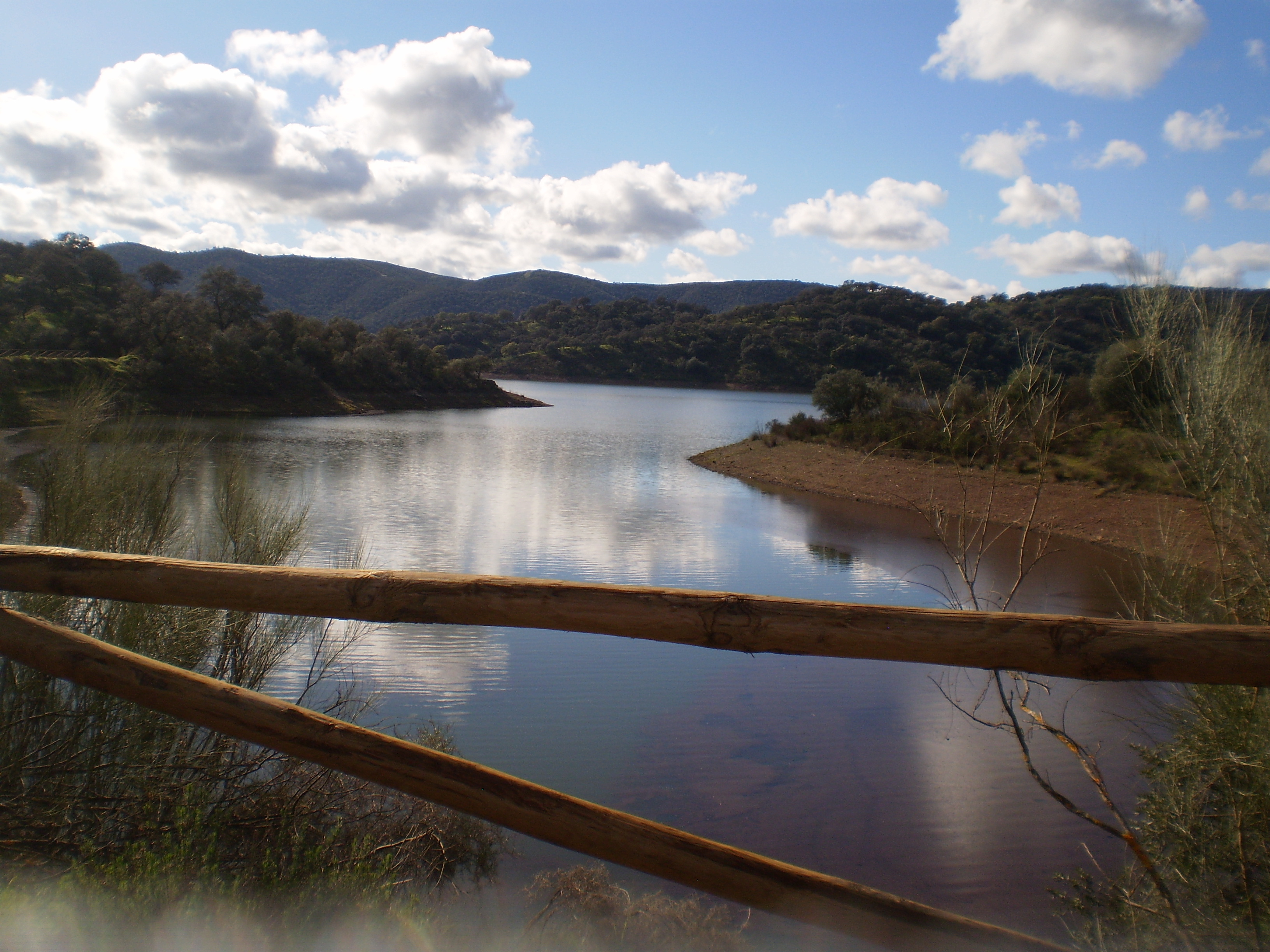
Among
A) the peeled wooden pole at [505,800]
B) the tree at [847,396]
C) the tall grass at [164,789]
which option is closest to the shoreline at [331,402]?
the tall grass at [164,789]

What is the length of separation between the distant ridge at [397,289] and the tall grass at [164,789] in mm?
96094

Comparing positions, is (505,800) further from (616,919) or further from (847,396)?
(847,396)

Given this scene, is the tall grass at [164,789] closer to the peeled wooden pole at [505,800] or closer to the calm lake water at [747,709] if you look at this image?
the peeled wooden pole at [505,800]

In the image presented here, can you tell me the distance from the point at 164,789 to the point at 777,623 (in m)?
2.70

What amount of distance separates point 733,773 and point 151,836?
3.91m

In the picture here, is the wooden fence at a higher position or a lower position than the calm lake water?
higher

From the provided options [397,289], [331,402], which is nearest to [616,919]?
[331,402]

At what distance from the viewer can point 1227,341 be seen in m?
4.20

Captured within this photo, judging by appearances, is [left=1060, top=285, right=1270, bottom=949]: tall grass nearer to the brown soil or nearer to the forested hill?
the brown soil

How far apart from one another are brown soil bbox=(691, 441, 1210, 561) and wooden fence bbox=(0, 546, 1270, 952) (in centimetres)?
951

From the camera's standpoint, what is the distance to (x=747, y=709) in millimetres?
6859

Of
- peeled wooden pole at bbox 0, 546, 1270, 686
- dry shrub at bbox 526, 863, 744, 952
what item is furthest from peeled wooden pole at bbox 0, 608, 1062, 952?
dry shrub at bbox 526, 863, 744, 952

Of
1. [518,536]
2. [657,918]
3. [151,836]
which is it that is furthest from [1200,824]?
[518,536]

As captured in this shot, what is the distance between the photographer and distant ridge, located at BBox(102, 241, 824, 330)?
100188 millimetres
